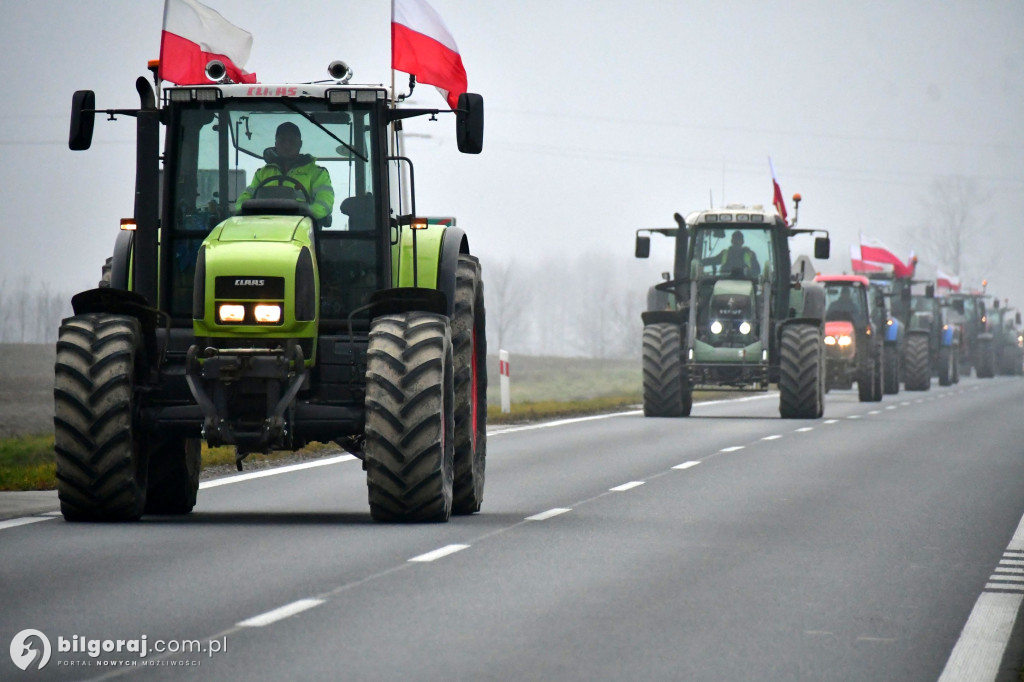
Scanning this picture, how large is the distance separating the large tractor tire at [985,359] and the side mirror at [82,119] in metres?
A: 55.7

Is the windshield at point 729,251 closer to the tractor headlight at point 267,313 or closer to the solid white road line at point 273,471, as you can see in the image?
the solid white road line at point 273,471

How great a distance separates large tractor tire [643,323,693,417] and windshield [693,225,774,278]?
1.45m

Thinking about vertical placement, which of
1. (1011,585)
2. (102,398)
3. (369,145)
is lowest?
(1011,585)

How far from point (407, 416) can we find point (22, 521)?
2.86m

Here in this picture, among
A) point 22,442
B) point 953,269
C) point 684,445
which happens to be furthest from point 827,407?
point 953,269

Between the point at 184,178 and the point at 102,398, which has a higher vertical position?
the point at 184,178

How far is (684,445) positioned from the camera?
851 inches

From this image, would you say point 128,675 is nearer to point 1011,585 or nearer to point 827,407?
point 1011,585

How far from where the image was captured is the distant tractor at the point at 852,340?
38281mm

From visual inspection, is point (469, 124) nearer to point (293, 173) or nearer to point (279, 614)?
point (293, 173)

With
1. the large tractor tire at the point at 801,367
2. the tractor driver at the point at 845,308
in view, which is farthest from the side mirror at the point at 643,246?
the tractor driver at the point at 845,308

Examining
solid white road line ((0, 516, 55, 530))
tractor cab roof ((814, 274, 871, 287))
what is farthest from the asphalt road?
tractor cab roof ((814, 274, 871, 287))

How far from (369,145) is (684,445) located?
10114 mm

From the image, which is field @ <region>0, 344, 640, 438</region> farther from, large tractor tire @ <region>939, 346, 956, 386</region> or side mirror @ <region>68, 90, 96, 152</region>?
side mirror @ <region>68, 90, 96, 152</region>
